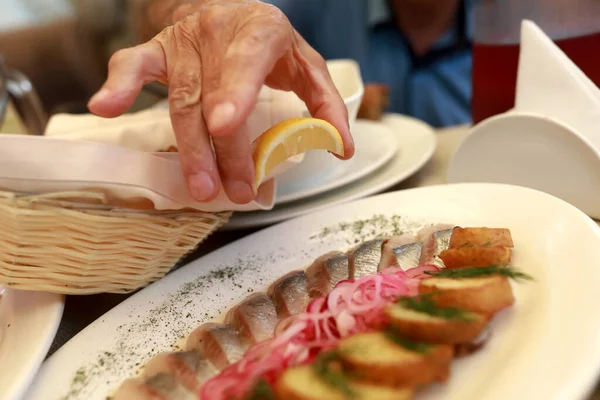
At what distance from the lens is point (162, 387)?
75 cm

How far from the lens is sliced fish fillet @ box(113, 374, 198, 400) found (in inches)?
29.3

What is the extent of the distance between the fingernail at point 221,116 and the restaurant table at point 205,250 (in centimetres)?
51

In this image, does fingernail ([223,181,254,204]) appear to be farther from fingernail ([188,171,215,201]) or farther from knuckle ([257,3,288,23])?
knuckle ([257,3,288,23])

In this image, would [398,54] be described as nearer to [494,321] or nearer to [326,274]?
[326,274]

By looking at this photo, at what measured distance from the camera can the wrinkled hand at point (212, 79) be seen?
87 centimetres

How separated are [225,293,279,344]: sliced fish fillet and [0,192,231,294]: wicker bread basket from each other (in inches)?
8.6

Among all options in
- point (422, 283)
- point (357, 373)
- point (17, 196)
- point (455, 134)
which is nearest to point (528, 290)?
Result: point (422, 283)

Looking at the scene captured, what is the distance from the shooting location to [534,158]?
3.87ft

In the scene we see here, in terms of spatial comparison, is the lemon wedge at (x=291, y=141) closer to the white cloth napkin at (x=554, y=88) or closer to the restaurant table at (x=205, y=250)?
the restaurant table at (x=205, y=250)

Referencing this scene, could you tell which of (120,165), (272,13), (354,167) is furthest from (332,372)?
(354,167)

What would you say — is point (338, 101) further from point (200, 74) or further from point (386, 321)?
point (386, 321)

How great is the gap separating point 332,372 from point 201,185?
42 centimetres

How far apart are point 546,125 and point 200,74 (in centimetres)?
73

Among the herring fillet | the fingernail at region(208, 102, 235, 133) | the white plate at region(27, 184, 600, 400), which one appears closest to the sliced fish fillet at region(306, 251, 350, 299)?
the herring fillet
